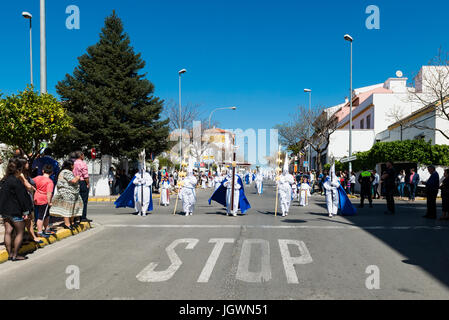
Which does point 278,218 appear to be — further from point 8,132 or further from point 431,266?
point 8,132

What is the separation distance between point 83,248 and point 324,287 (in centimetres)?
500

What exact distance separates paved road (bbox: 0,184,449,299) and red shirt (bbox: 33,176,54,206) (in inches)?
38.5

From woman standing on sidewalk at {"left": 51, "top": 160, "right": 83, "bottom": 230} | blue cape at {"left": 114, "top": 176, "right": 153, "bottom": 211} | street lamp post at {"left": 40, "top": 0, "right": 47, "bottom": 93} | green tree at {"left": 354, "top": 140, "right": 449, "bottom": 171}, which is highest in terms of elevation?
street lamp post at {"left": 40, "top": 0, "right": 47, "bottom": 93}

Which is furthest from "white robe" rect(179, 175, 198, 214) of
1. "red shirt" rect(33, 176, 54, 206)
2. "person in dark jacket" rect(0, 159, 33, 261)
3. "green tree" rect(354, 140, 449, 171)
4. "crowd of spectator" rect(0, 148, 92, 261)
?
"green tree" rect(354, 140, 449, 171)

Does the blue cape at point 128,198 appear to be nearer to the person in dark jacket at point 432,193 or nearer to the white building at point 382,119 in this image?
the person in dark jacket at point 432,193

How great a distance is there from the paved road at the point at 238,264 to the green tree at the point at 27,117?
110 inches

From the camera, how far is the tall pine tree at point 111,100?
78.3ft

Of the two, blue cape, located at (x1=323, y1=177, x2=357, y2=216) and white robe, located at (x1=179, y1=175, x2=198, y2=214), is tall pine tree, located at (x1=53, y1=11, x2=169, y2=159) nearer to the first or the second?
white robe, located at (x1=179, y1=175, x2=198, y2=214)

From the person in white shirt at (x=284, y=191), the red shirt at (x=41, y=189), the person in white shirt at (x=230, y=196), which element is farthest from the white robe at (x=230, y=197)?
the red shirt at (x=41, y=189)

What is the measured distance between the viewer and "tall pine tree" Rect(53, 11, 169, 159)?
23.9 meters

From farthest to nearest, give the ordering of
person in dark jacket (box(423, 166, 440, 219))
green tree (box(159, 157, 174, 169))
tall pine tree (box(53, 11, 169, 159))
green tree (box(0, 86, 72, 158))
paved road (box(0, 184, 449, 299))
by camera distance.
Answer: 1. green tree (box(159, 157, 174, 169))
2. tall pine tree (box(53, 11, 169, 159))
3. person in dark jacket (box(423, 166, 440, 219))
4. green tree (box(0, 86, 72, 158))
5. paved road (box(0, 184, 449, 299))

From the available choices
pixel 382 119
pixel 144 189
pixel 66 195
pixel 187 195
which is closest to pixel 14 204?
pixel 66 195
